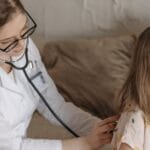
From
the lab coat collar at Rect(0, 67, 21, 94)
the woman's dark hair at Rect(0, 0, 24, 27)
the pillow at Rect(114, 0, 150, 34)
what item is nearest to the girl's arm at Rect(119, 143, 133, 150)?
the lab coat collar at Rect(0, 67, 21, 94)

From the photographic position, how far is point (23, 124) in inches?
62.8

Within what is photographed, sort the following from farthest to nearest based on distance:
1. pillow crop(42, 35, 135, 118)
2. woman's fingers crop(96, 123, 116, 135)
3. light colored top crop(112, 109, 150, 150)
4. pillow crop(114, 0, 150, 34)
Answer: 1. pillow crop(114, 0, 150, 34)
2. pillow crop(42, 35, 135, 118)
3. woman's fingers crop(96, 123, 116, 135)
4. light colored top crop(112, 109, 150, 150)

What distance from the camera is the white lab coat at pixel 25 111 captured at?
1.48 m

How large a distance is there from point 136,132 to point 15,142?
44cm

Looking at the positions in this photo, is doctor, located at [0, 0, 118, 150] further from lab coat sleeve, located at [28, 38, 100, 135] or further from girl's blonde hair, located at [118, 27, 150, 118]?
girl's blonde hair, located at [118, 27, 150, 118]

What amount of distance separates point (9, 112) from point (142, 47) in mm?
519

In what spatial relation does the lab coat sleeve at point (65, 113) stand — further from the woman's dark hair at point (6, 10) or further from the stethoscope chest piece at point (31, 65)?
the woman's dark hair at point (6, 10)

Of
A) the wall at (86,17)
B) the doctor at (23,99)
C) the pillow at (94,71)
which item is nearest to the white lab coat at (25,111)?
the doctor at (23,99)

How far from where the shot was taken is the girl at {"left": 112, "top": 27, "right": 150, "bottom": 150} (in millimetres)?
1323

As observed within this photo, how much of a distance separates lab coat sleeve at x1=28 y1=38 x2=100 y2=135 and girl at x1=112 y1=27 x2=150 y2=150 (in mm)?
299

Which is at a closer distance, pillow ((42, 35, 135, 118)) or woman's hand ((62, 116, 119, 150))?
woman's hand ((62, 116, 119, 150))

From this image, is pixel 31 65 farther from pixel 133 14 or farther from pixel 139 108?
pixel 133 14

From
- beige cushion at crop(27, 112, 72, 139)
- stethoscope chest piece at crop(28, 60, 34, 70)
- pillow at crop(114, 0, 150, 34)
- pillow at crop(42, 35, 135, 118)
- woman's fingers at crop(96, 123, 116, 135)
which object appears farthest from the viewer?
pillow at crop(114, 0, 150, 34)

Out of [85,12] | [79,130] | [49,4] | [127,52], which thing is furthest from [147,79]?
[49,4]
